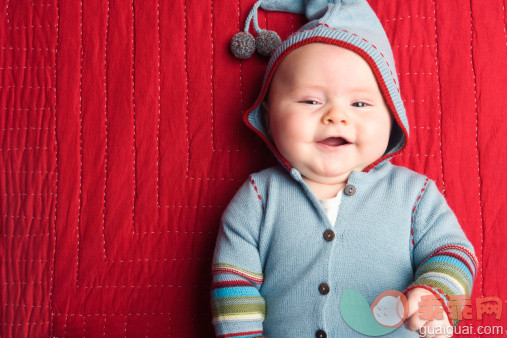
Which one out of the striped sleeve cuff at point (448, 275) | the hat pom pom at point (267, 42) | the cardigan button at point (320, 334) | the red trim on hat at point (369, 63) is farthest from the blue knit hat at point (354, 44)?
the cardigan button at point (320, 334)

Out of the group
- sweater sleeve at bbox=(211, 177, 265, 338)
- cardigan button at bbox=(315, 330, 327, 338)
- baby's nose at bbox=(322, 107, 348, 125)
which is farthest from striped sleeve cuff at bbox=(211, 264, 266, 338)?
baby's nose at bbox=(322, 107, 348, 125)

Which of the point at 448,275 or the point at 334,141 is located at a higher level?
the point at 334,141

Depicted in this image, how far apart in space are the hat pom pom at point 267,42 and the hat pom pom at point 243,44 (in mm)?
17

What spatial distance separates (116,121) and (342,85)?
22.7 inches

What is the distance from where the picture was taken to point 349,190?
0.99 meters

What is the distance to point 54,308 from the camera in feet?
3.76

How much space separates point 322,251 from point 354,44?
42 centimetres

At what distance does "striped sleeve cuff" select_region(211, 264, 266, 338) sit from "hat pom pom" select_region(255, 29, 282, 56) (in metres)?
0.53

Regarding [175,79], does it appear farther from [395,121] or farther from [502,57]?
[502,57]

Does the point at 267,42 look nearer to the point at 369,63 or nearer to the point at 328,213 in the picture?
the point at 369,63

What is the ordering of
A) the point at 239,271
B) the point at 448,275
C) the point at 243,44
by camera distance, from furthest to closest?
the point at 243,44, the point at 239,271, the point at 448,275

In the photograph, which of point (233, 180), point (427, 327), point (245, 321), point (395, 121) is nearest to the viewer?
point (427, 327)

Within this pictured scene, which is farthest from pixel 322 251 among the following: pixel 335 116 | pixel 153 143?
pixel 153 143

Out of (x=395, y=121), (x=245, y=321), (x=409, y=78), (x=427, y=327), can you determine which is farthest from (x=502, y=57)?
(x=245, y=321)
